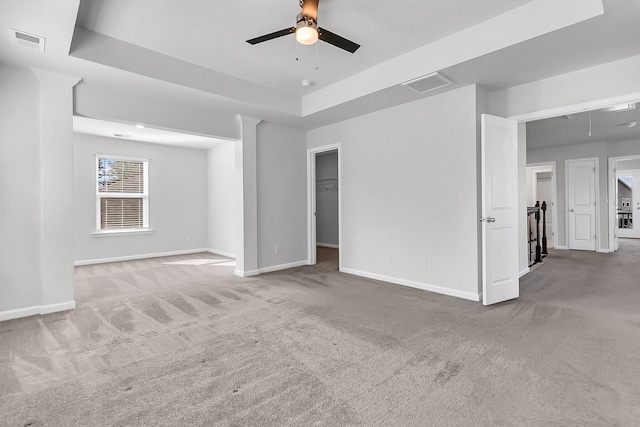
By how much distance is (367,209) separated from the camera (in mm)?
4918

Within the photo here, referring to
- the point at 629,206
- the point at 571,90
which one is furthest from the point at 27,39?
the point at 629,206

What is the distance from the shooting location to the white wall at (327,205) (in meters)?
8.41

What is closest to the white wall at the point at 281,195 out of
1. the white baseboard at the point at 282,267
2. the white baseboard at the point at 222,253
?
the white baseboard at the point at 282,267

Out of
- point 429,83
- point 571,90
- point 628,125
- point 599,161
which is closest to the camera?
point 571,90

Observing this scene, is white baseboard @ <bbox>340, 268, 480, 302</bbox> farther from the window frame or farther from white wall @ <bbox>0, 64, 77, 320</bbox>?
the window frame

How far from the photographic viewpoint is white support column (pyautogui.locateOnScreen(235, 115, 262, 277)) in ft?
16.5

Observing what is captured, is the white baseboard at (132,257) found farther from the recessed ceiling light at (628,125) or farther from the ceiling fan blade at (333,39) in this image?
the recessed ceiling light at (628,125)

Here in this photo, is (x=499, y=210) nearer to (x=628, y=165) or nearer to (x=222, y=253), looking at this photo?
(x=222, y=253)

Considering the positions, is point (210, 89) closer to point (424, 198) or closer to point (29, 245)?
point (29, 245)

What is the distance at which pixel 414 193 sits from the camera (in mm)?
4289

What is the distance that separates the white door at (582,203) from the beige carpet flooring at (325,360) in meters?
4.34

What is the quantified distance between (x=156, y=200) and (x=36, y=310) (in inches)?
157

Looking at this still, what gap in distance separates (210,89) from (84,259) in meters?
4.60

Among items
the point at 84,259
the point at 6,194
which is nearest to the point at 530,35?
the point at 6,194
